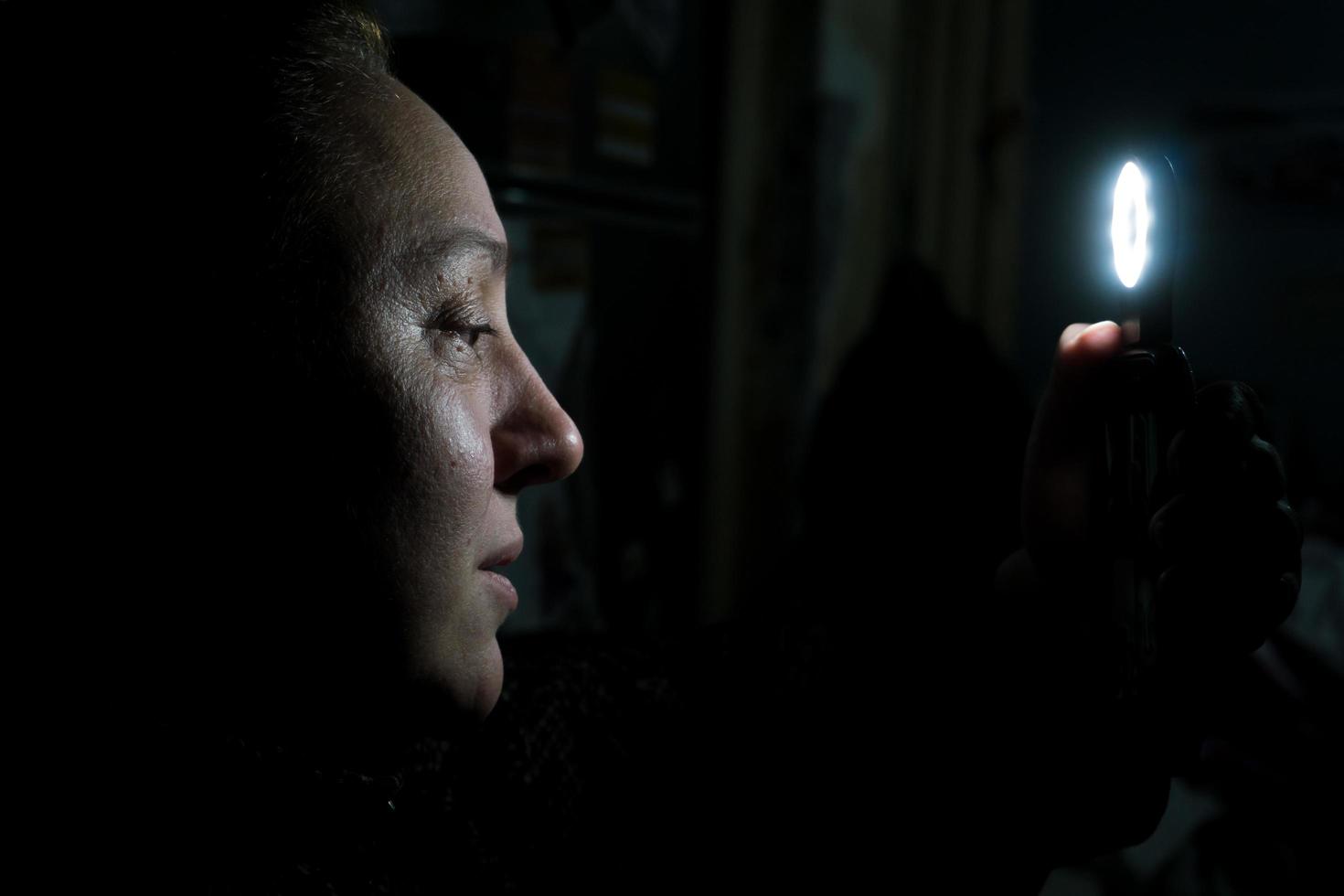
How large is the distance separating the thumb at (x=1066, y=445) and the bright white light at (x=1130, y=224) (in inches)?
2.2

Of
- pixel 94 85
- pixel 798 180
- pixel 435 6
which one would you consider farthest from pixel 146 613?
pixel 798 180

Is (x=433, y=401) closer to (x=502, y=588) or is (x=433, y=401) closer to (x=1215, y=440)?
(x=502, y=588)

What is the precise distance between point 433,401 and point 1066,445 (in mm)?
447

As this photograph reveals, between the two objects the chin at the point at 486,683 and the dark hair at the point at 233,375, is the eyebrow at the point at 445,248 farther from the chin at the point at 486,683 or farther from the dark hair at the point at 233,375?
the chin at the point at 486,683

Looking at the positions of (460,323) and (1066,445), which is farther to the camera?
(1066,445)

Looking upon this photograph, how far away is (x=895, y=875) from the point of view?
82 cm

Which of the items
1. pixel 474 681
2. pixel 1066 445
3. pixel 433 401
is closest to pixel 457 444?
pixel 433 401

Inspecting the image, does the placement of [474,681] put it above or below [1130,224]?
below

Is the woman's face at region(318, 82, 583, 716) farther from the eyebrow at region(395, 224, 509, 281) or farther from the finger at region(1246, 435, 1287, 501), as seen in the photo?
the finger at region(1246, 435, 1287, 501)

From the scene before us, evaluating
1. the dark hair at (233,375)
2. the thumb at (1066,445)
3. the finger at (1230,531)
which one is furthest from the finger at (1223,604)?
the dark hair at (233,375)

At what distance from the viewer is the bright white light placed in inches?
23.8

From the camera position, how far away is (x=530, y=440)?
0.64 metres

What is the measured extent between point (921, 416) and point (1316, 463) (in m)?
2.10

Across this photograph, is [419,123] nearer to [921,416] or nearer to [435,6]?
[435,6]
